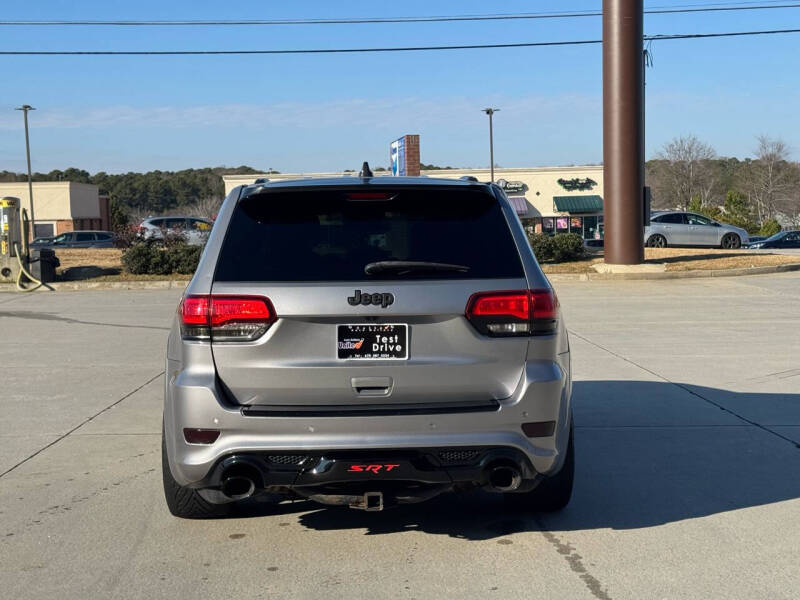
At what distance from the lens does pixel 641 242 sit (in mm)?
25453

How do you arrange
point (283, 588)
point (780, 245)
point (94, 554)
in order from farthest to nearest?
point (780, 245), point (94, 554), point (283, 588)

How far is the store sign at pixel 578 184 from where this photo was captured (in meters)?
67.8

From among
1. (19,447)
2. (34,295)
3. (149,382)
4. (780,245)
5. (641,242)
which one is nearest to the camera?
(19,447)

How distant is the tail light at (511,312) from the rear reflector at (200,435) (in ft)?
4.42

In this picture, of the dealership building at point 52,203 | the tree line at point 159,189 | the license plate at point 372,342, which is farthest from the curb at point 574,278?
the tree line at point 159,189

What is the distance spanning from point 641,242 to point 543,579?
2188 cm

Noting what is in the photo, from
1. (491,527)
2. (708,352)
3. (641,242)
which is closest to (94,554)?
(491,527)

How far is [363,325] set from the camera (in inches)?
181

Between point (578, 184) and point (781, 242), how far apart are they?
83.1ft

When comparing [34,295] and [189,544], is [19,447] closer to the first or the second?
[189,544]

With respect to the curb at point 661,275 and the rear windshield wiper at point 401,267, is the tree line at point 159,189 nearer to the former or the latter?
the curb at point 661,275

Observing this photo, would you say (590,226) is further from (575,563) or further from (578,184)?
(575,563)

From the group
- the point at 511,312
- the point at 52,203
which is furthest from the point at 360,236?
the point at 52,203

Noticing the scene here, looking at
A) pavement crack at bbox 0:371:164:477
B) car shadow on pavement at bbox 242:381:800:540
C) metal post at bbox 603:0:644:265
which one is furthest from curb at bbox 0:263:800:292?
car shadow on pavement at bbox 242:381:800:540
